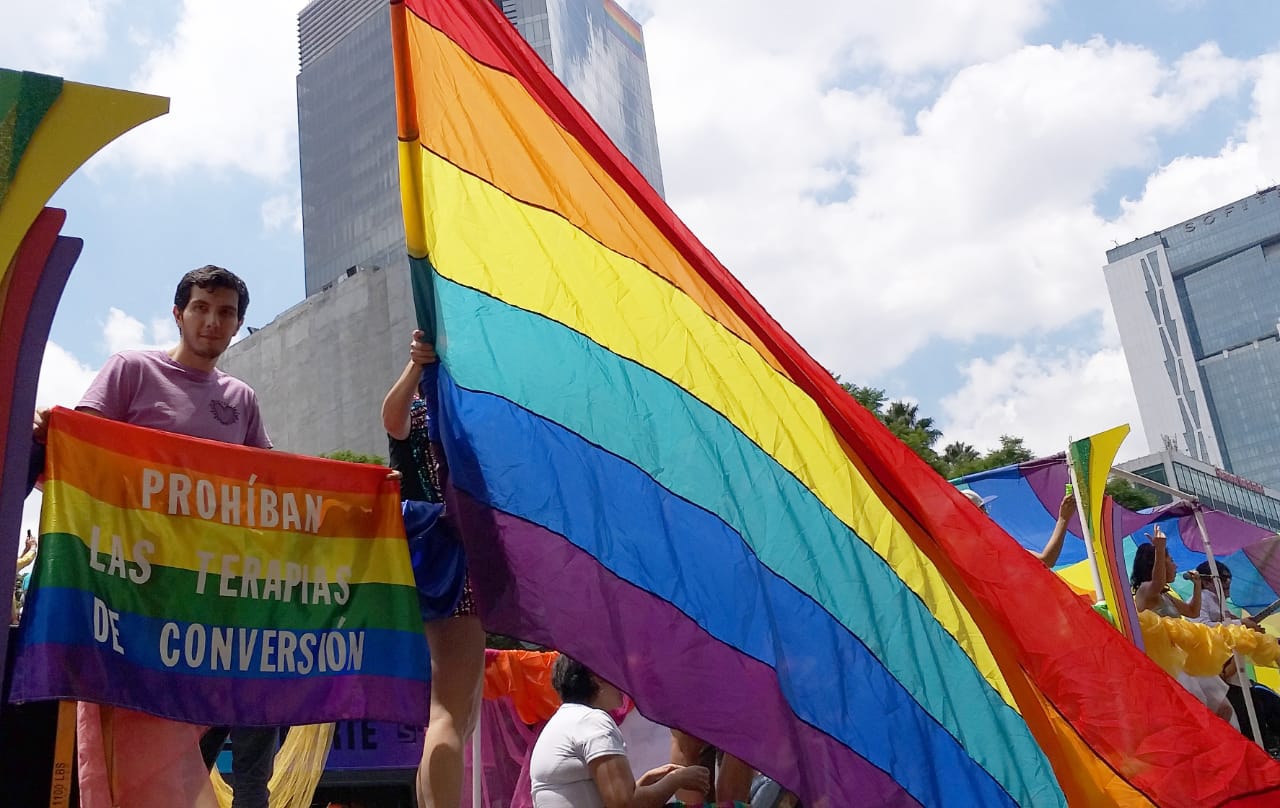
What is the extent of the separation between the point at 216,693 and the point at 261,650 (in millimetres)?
158

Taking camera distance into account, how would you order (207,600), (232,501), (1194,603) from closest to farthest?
1. (207,600)
2. (232,501)
3. (1194,603)

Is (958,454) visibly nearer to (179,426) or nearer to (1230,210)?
(179,426)

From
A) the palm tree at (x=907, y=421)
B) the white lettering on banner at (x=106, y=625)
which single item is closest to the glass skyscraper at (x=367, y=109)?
the palm tree at (x=907, y=421)

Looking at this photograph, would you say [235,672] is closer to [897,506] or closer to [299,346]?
[897,506]

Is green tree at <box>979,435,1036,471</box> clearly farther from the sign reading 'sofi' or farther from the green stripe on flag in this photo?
the sign reading 'sofi'

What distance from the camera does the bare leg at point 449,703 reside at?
10.7ft

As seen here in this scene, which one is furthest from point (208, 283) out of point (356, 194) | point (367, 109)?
point (367, 109)

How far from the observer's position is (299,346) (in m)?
59.1

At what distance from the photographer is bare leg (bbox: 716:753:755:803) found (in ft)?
13.4

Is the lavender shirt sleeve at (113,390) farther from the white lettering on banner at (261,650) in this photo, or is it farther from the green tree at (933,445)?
the green tree at (933,445)

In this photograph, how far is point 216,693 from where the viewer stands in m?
2.88

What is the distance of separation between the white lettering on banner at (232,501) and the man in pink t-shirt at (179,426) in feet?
0.89

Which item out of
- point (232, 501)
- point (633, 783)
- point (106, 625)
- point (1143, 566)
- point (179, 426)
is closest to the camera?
point (106, 625)

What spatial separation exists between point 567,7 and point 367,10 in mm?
13774
